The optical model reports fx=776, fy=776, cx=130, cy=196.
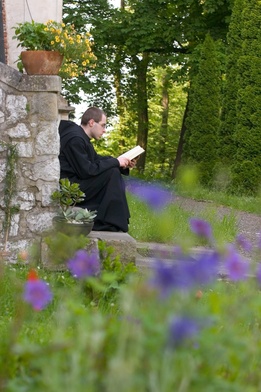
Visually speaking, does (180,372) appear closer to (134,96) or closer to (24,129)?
(24,129)

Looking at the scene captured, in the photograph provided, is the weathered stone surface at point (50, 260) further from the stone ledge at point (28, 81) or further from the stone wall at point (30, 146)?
the stone ledge at point (28, 81)

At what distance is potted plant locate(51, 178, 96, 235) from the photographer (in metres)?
5.41

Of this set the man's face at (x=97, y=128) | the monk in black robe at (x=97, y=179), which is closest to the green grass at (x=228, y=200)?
the man's face at (x=97, y=128)

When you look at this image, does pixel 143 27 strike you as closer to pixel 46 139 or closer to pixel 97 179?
pixel 97 179

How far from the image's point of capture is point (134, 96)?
22359 mm

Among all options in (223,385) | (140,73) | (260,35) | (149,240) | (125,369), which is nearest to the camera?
(125,369)

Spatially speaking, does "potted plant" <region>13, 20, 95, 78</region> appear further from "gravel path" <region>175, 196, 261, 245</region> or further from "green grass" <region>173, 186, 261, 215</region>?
"green grass" <region>173, 186, 261, 215</region>

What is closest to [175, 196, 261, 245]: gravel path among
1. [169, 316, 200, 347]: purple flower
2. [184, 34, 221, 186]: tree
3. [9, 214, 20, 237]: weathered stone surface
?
[9, 214, 20, 237]: weathered stone surface

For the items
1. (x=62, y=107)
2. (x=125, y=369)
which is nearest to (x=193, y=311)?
(x=125, y=369)

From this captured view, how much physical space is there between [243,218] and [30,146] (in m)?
5.71

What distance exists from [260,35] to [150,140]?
1134 cm

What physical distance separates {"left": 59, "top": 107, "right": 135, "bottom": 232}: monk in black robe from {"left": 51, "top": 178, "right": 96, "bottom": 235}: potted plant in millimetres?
477

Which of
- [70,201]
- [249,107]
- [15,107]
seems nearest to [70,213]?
[70,201]

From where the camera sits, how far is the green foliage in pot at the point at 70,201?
18.0ft
